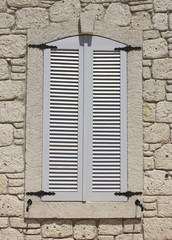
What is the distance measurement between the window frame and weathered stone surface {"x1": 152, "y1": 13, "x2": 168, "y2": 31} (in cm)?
25

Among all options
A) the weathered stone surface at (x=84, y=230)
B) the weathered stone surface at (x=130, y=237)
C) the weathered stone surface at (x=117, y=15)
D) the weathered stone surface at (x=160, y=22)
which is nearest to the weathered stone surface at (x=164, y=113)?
the weathered stone surface at (x=160, y=22)

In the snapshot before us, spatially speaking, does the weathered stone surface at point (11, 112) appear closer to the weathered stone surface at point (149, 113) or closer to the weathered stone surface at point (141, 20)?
the weathered stone surface at point (149, 113)

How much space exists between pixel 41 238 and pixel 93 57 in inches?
89.3

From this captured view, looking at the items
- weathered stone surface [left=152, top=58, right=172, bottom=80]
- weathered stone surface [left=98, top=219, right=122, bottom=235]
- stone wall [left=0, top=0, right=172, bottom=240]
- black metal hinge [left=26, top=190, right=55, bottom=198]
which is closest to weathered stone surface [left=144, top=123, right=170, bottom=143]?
stone wall [left=0, top=0, right=172, bottom=240]

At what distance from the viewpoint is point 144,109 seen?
478cm

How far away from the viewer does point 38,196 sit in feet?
15.2

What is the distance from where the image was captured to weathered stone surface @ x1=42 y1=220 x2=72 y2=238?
4.62 meters

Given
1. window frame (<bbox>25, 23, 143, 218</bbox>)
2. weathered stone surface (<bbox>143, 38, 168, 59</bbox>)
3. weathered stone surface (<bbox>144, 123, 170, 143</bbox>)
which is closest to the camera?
window frame (<bbox>25, 23, 143, 218</bbox>)

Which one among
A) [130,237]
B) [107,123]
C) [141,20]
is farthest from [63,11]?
[130,237]

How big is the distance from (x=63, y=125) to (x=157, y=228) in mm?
1665

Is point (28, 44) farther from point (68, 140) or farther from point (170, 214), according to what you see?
point (170, 214)

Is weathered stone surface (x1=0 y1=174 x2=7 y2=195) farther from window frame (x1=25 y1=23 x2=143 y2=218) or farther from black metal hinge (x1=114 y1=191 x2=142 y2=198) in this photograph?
black metal hinge (x1=114 y1=191 x2=142 y2=198)

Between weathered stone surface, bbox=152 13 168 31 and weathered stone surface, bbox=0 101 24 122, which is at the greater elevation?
weathered stone surface, bbox=152 13 168 31

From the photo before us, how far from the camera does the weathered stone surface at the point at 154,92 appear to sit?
4.79m
